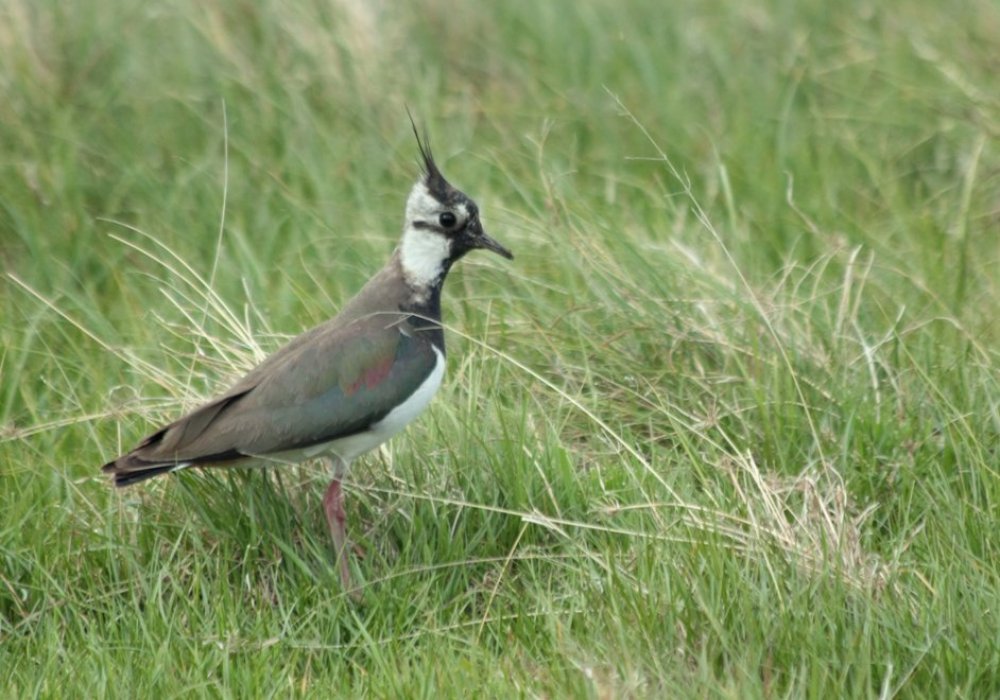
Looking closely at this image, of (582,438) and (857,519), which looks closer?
(857,519)

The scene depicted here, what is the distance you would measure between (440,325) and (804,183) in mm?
2548

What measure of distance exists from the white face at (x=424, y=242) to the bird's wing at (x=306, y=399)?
0.26 meters

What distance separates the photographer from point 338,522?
15.1ft

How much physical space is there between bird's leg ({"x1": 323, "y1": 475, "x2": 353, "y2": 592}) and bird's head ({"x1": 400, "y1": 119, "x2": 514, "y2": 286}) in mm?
747

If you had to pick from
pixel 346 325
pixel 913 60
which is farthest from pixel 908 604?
pixel 913 60

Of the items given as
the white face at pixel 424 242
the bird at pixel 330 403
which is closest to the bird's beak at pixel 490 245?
the white face at pixel 424 242

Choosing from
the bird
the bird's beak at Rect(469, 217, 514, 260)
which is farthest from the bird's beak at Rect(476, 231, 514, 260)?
the bird

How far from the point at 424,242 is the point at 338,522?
0.99 m

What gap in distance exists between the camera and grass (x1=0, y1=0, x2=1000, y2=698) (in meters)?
4.00

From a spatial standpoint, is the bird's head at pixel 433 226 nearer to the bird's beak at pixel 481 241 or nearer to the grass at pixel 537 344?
the bird's beak at pixel 481 241

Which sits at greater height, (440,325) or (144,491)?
(440,325)

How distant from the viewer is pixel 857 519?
14.6ft

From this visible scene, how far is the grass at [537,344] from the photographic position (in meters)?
4.00

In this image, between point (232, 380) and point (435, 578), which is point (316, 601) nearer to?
point (435, 578)
